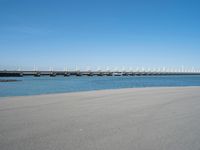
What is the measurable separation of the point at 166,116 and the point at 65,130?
3750 mm

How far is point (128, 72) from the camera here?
162 metres

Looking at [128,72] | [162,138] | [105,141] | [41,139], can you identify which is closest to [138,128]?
[162,138]

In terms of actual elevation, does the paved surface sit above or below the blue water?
above

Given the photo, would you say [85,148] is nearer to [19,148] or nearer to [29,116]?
[19,148]

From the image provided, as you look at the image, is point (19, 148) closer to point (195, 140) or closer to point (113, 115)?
point (195, 140)

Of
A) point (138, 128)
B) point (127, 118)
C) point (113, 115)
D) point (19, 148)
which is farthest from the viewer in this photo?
point (113, 115)

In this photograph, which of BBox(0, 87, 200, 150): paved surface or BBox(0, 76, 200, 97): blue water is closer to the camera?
BBox(0, 87, 200, 150): paved surface

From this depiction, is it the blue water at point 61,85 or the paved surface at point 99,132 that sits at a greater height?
the paved surface at point 99,132

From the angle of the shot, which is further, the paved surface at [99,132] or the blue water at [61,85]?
the blue water at [61,85]

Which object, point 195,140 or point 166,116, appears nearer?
point 195,140

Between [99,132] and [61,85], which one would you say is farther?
[61,85]

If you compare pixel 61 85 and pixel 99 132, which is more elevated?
pixel 99 132

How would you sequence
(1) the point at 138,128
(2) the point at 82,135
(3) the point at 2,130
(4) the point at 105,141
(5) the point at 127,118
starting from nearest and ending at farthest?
(4) the point at 105,141 < (2) the point at 82,135 < (3) the point at 2,130 < (1) the point at 138,128 < (5) the point at 127,118

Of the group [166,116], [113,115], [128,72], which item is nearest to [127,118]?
[113,115]
